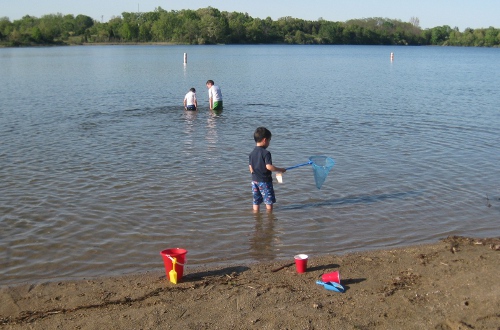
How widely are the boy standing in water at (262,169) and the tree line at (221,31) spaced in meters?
120

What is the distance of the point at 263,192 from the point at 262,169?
601 millimetres

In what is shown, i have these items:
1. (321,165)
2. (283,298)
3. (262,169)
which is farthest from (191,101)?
(283,298)

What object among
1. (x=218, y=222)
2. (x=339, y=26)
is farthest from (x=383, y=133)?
(x=339, y=26)

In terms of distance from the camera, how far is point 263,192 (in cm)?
963

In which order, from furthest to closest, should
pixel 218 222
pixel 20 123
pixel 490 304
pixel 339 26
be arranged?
pixel 339 26, pixel 20 123, pixel 218 222, pixel 490 304

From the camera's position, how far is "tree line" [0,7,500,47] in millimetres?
142875

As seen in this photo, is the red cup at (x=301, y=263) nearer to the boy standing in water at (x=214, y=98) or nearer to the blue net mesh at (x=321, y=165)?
the blue net mesh at (x=321, y=165)

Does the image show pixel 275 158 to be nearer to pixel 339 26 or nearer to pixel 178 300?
pixel 178 300

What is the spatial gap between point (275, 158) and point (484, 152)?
597 centimetres

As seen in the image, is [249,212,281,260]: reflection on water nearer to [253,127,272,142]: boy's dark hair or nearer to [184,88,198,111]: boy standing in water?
[253,127,272,142]: boy's dark hair

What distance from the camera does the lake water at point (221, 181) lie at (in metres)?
8.57

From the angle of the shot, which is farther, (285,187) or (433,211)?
(285,187)

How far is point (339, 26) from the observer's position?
568ft

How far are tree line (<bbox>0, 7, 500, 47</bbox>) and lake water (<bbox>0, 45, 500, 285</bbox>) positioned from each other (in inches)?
4290
